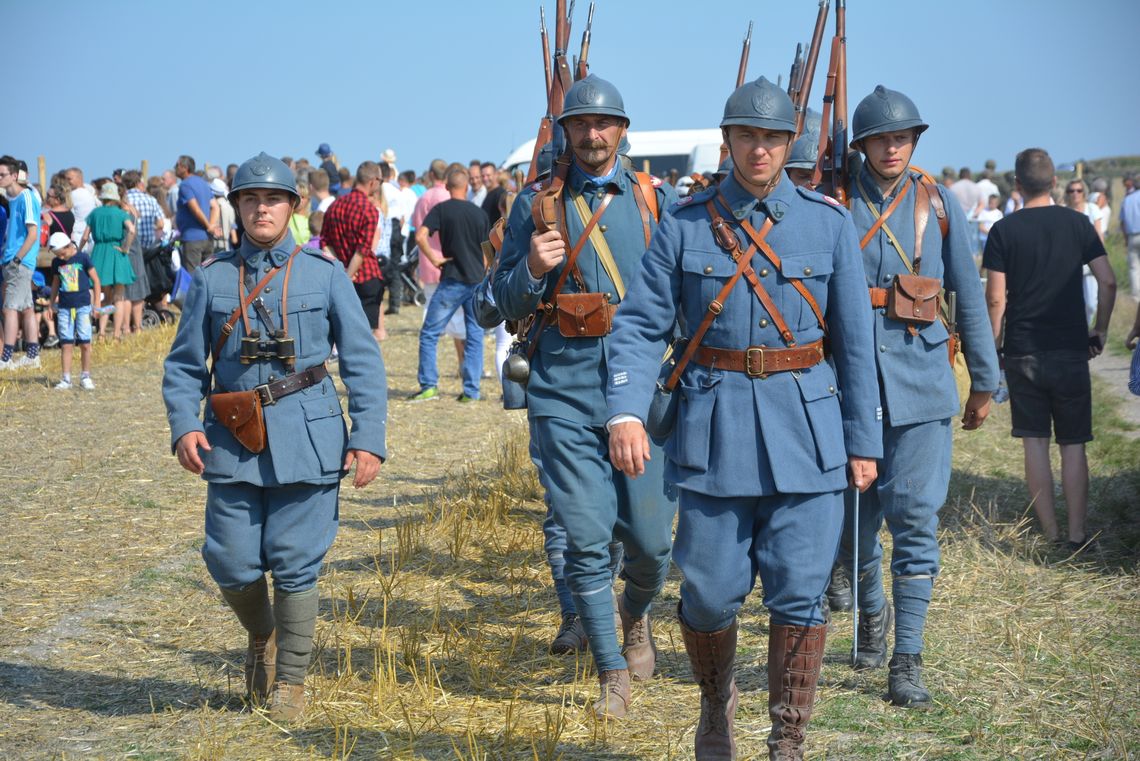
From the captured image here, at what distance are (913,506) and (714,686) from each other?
4.64 feet

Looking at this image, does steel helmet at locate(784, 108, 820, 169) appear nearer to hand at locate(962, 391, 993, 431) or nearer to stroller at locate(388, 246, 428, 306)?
hand at locate(962, 391, 993, 431)

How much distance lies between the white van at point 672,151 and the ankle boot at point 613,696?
79.1 ft

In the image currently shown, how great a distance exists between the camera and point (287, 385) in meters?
5.06

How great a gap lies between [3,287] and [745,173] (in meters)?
11.5

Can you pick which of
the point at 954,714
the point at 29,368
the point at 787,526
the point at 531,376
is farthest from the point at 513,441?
the point at 29,368

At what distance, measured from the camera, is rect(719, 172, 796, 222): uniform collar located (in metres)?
4.37

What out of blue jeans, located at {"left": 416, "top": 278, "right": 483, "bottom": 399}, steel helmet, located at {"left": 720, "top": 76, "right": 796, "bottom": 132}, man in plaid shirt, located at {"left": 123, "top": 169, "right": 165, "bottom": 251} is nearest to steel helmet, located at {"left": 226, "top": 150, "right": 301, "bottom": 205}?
steel helmet, located at {"left": 720, "top": 76, "right": 796, "bottom": 132}

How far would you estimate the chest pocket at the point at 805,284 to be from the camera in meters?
4.30

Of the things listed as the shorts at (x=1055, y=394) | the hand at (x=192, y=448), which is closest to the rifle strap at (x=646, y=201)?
the hand at (x=192, y=448)

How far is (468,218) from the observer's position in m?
13.4

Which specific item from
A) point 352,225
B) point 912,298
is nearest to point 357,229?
point 352,225

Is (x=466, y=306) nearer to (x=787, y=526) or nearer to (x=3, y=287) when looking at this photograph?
(x=3, y=287)

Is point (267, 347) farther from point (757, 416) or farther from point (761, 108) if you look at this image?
point (761, 108)

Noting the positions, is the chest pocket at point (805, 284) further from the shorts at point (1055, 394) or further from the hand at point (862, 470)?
the shorts at point (1055, 394)
